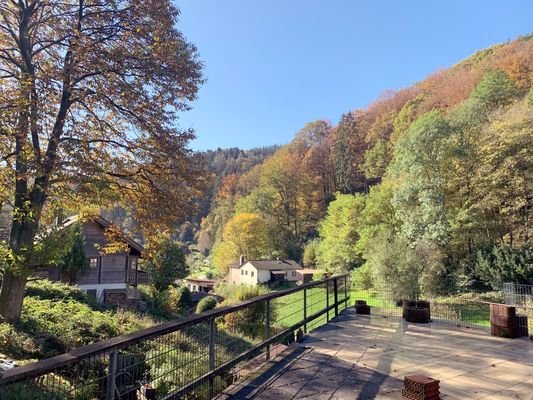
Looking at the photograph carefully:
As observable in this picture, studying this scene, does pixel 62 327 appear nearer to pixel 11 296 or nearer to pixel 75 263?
pixel 11 296

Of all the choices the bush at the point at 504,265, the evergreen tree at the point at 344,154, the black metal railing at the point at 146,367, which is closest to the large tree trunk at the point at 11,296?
the black metal railing at the point at 146,367

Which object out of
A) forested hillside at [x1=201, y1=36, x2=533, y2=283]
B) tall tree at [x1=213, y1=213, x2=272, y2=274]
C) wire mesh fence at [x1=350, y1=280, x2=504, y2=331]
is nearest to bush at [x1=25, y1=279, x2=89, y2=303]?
wire mesh fence at [x1=350, y1=280, x2=504, y2=331]

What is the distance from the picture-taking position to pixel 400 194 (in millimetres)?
24734

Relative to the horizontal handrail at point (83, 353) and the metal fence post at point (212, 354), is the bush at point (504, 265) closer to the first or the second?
the metal fence post at point (212, 354)

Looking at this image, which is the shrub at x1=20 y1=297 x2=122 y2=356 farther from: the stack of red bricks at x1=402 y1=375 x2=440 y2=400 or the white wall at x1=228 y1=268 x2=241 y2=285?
the white wall at x1=228 y1=268 x2=241 y2=285

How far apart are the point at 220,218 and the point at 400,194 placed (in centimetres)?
3967

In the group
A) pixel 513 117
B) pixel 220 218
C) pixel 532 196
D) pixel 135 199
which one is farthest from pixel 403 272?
pixel 220 218

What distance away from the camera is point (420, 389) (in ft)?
11.0

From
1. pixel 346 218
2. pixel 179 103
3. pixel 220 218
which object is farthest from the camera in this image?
pixel 220 218

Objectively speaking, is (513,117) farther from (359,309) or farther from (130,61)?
(130,61)

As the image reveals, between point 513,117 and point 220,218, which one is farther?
point 220,218

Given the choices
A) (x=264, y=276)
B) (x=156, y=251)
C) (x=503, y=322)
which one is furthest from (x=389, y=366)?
(x=264, y=276)

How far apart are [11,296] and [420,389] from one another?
7.74m

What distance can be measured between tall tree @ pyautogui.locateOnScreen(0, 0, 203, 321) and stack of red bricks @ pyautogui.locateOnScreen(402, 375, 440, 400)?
5434mm
